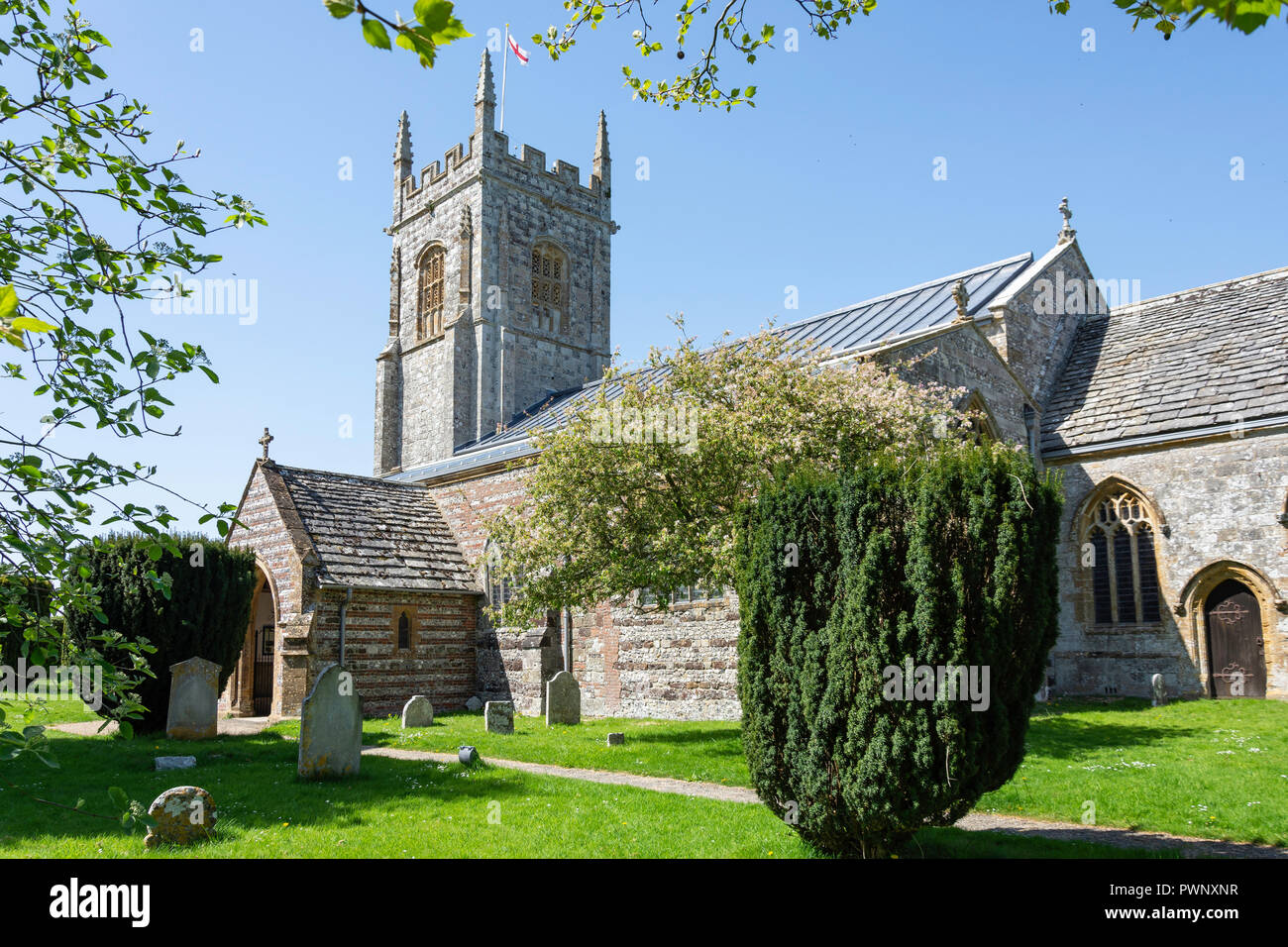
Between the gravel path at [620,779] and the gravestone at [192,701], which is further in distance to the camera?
the gravestone at [192,701]

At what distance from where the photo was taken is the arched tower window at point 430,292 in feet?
116

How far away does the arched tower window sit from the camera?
35.2m

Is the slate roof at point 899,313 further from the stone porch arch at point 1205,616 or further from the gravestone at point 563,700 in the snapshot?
the stone porch arch at point 1205,616

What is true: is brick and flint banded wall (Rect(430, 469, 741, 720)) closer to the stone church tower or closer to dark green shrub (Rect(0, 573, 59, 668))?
the stone church tower

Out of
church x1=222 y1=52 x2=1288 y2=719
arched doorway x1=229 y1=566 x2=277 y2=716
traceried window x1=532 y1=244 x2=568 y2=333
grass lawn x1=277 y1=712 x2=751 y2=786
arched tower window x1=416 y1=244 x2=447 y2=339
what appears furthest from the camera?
arched tower window x1=416 y1=244 x2=447 y2=339

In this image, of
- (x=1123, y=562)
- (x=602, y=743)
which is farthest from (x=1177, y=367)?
(x=602, y=743)

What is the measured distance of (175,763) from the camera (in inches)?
470

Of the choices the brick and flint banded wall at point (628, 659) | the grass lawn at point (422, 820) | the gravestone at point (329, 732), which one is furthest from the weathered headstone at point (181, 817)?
the brick and flint banded wall at point (628, 659)

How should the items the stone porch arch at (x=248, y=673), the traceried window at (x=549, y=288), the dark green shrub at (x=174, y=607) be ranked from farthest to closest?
1. the traceried window at (x=549, y=288)
2. the stone porch arch at (x=248, y=673)
3. the dark green shrub at (x=174, y=607)

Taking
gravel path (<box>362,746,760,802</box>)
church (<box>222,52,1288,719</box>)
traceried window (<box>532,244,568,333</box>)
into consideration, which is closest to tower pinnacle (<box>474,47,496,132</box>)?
traceried window (<box>532,244,568,333</box>)

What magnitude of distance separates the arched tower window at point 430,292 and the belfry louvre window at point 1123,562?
24.4 meters

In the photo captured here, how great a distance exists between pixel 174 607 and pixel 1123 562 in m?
20.0

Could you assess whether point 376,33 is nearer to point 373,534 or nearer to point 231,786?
point 231,786

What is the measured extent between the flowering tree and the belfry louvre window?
8161 mm
